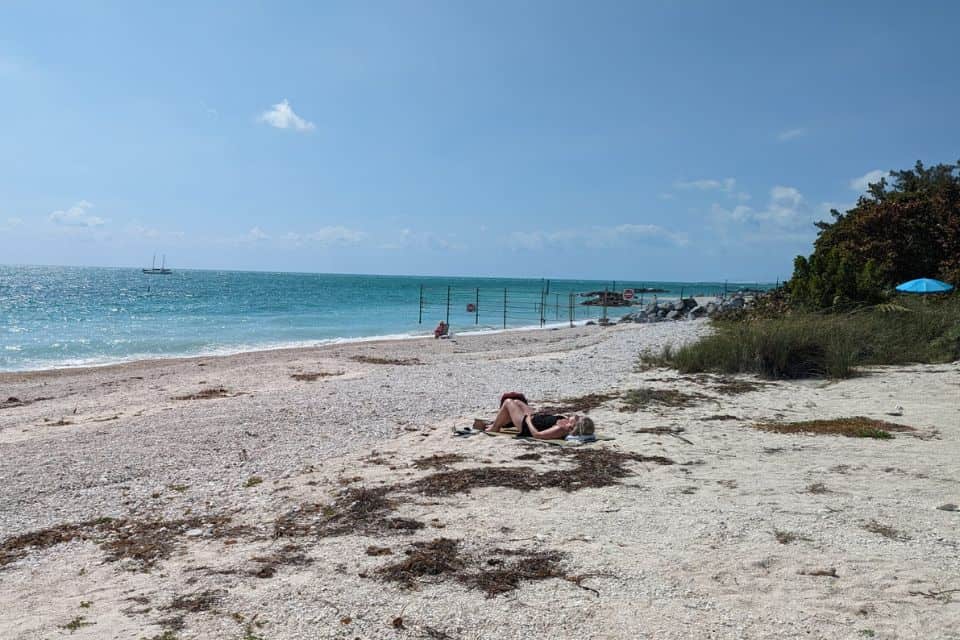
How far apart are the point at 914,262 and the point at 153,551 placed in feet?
78.6

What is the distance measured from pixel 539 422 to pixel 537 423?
25mm

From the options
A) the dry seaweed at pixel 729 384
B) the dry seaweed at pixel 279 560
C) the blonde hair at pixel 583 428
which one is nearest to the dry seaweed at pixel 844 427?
the blonde hair at pixel 583 428

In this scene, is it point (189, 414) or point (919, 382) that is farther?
point (919, 382)

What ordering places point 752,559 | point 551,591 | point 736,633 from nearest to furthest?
point 736,633
point 551,591
point 752,559

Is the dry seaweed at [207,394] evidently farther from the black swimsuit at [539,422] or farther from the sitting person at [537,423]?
the black swimsuit at [539,422]

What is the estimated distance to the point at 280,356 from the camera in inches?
820

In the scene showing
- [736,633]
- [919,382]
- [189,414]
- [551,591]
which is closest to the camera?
[736,633]

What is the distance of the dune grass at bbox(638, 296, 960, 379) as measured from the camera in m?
11.9

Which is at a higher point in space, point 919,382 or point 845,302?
point 845,302

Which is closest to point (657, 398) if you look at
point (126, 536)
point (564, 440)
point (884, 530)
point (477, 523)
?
point (564, 440)

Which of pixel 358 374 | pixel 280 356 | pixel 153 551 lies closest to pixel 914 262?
pixel 358 374

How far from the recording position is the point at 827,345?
39.6 ft

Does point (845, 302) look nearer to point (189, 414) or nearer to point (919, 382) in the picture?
point (919, 382)

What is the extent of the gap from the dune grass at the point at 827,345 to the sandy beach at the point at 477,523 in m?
1.72
